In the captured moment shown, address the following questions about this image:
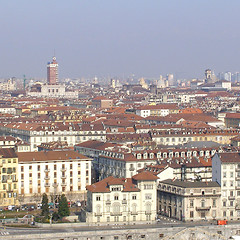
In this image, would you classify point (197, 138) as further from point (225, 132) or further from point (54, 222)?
point (54, 222)

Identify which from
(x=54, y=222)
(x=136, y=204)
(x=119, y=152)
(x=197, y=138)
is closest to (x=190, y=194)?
(x=136, y=204)

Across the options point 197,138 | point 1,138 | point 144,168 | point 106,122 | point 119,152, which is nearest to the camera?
point 144,168

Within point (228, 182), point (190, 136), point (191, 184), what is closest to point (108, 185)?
point (191, 184)

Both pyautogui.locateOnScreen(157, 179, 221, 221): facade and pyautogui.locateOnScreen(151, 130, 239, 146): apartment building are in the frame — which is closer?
pyautogui.locateOnScreen(157, 179, 221, 221): facade

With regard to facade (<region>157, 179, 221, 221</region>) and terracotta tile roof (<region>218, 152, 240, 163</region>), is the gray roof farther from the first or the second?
terracotta tile roof (<region>218, 152, 240, 163</region>)

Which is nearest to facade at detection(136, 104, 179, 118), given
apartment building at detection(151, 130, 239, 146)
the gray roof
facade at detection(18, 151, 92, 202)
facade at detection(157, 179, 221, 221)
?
apartment building at detection(151, 130, 239, 146)

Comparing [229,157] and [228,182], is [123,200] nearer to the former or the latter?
[228,182]

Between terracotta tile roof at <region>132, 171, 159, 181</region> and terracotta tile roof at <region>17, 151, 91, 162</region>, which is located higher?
terracotta tile roof at <region>17, 151, 91, 162</region>
